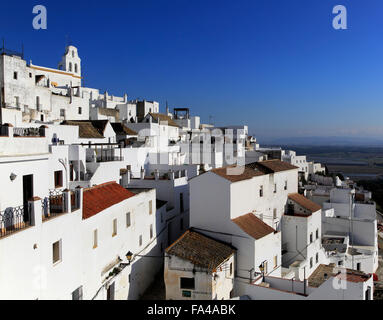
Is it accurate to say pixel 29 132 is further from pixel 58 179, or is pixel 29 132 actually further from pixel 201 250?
pixel 201 250

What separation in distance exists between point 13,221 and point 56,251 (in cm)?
204

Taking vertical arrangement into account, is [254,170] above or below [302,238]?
above

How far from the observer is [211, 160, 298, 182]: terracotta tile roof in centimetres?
2145

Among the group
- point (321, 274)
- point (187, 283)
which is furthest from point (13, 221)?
point (321, 274)

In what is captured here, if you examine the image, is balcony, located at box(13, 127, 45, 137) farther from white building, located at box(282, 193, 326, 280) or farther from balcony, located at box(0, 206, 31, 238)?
white building, located at box(282, 193, 326, 280)

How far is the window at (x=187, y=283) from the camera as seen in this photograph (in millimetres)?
17609

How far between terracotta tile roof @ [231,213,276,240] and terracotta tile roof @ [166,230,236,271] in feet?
4.35

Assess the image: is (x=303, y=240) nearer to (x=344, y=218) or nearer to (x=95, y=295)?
(x=344, y=218)

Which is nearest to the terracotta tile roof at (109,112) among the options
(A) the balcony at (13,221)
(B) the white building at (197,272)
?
(B) the white building at (197,272)

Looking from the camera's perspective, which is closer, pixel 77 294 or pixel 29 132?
pixel 29 132

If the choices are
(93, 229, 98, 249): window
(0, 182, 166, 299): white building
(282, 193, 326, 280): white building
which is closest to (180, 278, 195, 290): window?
(0, 182, 166, 299): white building

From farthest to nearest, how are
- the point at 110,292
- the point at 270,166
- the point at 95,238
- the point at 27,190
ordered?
the point at 270,166 → the point at 110,292 → the point at 95,238 → the point at 27,190

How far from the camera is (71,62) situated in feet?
191

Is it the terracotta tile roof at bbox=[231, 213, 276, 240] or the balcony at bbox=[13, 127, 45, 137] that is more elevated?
the balcony at bbox=[13, 127, 45, 137]
